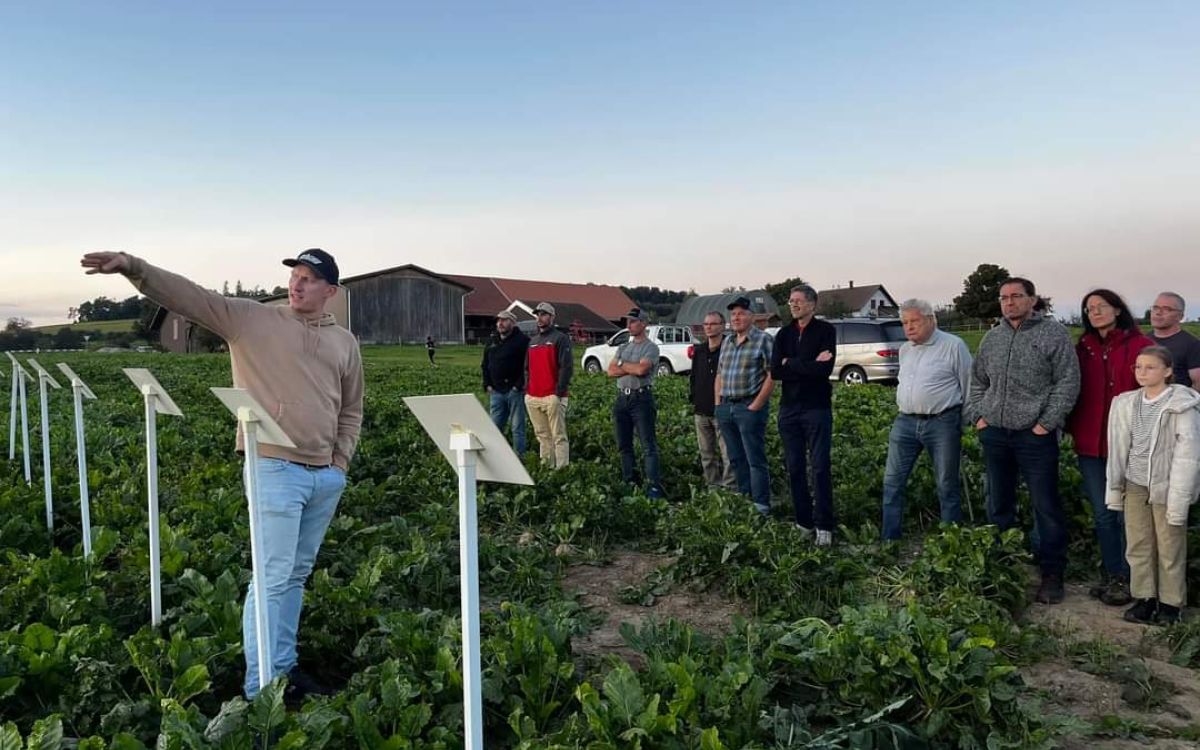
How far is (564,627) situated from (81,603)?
98.0 inches

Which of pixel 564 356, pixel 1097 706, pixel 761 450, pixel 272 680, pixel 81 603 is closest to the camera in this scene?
pixel 272 680

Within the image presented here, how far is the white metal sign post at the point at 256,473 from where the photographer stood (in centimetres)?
303

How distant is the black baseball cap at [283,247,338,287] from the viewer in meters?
3.54

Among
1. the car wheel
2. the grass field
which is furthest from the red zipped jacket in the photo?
the grass field

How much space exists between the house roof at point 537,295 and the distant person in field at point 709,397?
4833cm

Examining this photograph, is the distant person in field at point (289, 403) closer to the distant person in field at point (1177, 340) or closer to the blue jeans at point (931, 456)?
the blue jeans at point (931, 456)

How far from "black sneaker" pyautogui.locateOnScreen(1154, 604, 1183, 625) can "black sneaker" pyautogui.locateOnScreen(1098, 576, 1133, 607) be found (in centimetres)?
18

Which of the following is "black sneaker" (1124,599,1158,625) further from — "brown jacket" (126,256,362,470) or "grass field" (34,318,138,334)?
"grass field" (34,318,138,334)

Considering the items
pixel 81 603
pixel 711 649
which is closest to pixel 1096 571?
pixel 711 649

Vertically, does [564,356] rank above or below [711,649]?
above

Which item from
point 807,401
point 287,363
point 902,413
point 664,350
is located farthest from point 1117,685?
point 664,350

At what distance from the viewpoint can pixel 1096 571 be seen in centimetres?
572

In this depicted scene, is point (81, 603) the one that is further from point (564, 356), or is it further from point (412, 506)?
point (564, 356)

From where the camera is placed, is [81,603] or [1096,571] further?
[1096,571]
